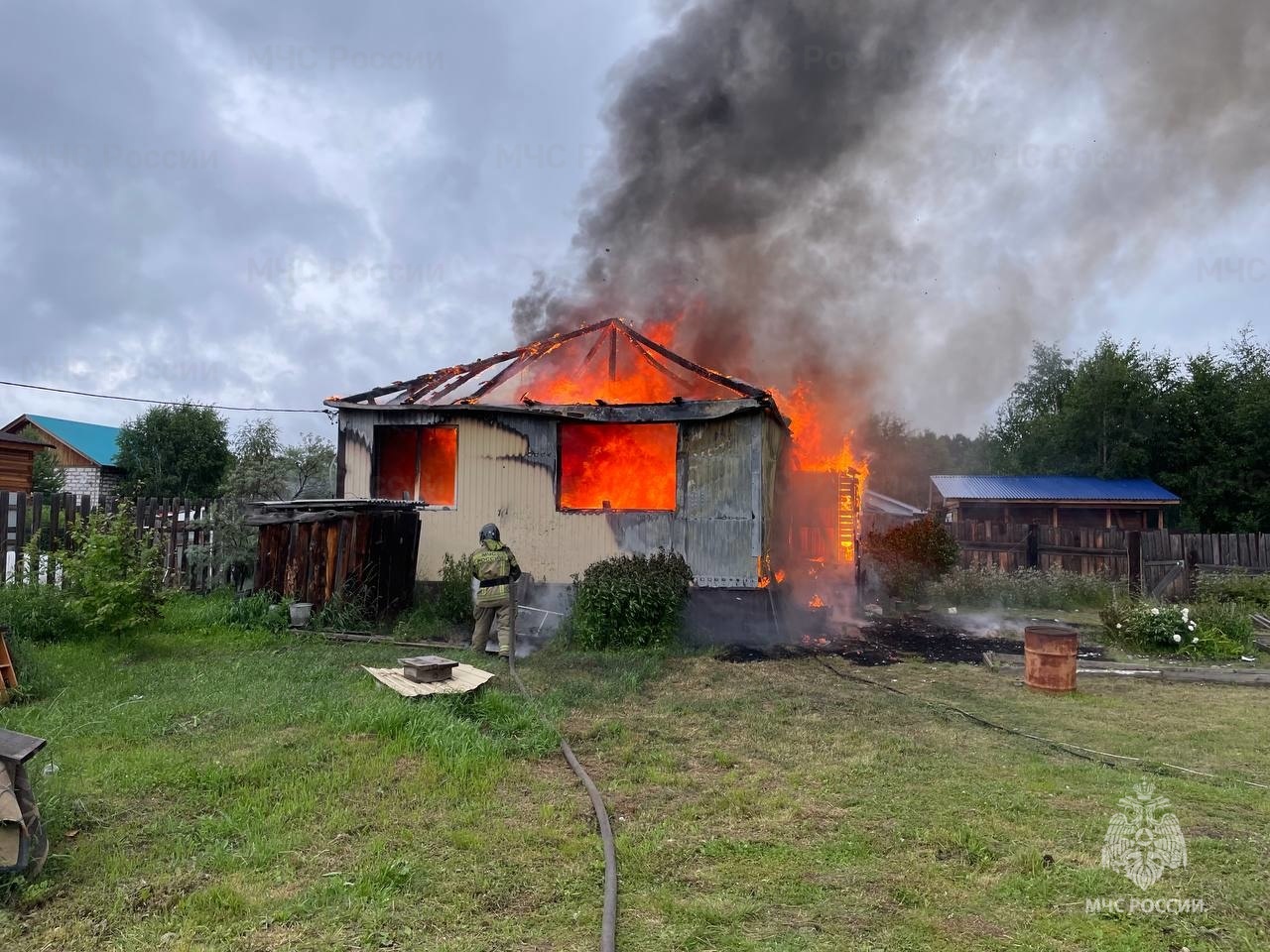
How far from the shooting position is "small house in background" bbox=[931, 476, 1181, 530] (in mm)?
24156

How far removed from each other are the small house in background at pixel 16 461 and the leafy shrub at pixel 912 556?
825 inches

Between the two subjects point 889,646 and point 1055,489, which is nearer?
point 889,646

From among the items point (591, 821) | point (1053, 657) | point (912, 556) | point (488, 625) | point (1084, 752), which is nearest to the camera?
point (591, 821)

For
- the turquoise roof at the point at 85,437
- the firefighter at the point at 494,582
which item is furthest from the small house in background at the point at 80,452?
the firefighter at the point at 494,582

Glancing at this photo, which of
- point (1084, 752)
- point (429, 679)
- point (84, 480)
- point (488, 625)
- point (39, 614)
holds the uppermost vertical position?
point (84, 480)

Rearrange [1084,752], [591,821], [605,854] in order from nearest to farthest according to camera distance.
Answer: [605,854]
[591,821]
[1084,752]

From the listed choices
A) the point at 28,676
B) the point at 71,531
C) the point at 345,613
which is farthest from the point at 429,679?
the point at 71,531

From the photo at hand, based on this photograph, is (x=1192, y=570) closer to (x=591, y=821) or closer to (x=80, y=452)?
(x=591, y=821)

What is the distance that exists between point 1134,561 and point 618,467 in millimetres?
11685

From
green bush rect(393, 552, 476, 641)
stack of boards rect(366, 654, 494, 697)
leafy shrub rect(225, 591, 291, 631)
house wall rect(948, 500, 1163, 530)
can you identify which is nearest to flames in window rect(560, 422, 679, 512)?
green bush rect(393, 552, 476, 641)

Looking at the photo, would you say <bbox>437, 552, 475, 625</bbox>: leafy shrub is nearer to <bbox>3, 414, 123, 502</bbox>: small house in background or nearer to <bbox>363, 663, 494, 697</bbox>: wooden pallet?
<bbox>363, 663, 494, 697</bbox>: wooden pallet

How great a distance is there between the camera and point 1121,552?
1870 cm

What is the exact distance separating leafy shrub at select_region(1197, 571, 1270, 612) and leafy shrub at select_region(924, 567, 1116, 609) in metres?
2.05

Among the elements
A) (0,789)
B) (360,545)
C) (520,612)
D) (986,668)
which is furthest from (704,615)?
(0,789)
